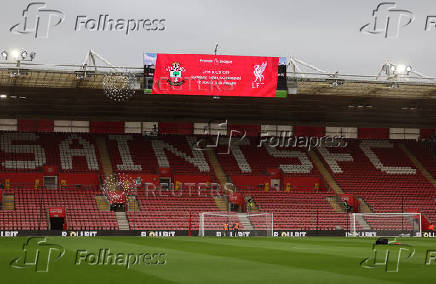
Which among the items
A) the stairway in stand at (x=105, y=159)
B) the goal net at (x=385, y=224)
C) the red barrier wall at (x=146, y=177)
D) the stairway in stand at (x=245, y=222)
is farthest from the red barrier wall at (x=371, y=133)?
the stairway in stand at (x=105, y=159)

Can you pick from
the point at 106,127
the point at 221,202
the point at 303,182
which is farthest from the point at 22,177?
the point at 303,182

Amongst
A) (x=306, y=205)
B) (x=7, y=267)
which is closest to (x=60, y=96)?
(x=306, y=205)

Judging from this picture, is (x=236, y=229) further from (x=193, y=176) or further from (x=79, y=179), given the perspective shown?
(x=79, y=179)

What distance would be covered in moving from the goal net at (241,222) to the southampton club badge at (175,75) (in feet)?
30.8

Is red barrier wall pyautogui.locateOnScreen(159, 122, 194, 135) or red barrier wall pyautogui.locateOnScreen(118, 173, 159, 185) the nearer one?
red barrier wall pyautogui.locateOnScreen(118, 173, 159, 185)

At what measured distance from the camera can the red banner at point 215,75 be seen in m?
41.6

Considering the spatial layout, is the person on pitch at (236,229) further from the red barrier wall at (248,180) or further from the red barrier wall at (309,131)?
the red barrier wall at (309,131)

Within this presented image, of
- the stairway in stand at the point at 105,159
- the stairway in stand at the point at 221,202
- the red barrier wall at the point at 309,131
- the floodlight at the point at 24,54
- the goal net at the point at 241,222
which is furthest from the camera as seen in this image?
the red barrier wall at the point at 309,131

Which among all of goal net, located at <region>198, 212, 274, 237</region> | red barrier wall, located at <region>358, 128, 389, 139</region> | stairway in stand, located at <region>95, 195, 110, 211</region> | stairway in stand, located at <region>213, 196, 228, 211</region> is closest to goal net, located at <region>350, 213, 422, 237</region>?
goal net, located at <region>198, 212, 274, 237</region>

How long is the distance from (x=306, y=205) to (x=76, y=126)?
68.4 feet

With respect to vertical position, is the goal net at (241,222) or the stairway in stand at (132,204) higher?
the stairway in stand at (132,204)

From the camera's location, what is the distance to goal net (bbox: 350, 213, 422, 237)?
154ft

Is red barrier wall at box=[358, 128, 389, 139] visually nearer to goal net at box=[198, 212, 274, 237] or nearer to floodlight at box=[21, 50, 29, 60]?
goal net at box=[198, 212, 274, 237]

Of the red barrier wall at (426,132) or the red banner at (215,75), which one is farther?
the red barrier wall at (426,132)
